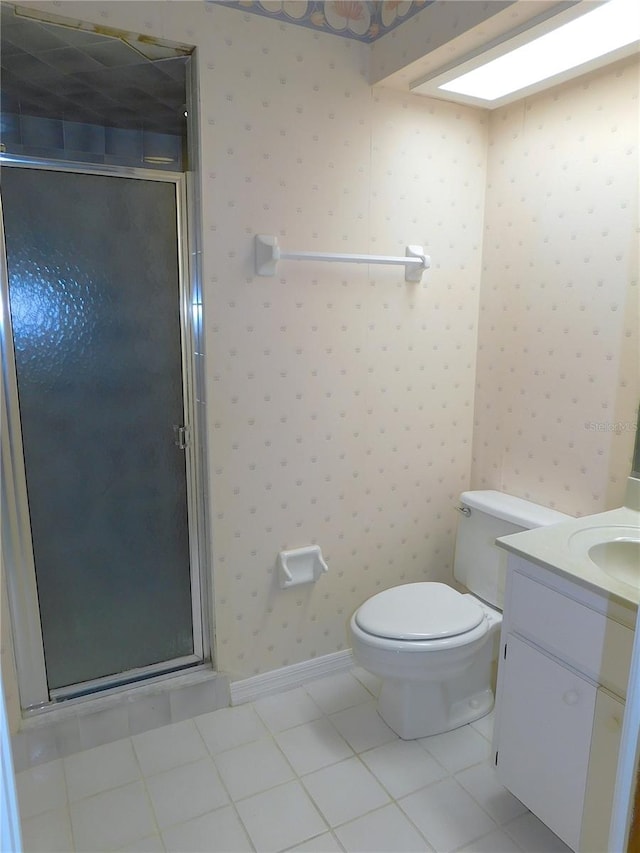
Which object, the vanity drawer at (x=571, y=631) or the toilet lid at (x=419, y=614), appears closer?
the vanity drawer at (x=571, y=631)

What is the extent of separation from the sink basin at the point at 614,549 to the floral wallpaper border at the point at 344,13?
5.29 feet

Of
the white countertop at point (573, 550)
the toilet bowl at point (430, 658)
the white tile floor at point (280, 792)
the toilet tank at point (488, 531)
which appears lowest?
the white tile floor at point (280, 792)

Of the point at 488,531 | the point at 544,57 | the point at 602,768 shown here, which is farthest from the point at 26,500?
the point at 544,57

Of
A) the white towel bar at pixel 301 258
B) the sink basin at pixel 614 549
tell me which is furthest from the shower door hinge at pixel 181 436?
the sink basin at pixel 614 549

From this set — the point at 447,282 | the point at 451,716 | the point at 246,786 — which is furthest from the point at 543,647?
the point at 447,282

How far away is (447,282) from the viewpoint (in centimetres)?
227

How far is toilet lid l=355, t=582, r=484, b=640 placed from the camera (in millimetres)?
1772

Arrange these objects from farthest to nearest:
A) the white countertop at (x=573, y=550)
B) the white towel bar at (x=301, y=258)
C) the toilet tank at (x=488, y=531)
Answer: the toilet tank at (x=488, y=531) → the white towel bar at (x=301, y=258) → the white countertop at (x=573, y=550)

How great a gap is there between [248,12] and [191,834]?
7.78 feet

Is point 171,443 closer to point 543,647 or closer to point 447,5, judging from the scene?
point 543,647

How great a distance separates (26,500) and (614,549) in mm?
1746

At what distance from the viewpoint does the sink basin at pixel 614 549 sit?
1517mm

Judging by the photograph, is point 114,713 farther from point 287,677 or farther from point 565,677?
point 565,677

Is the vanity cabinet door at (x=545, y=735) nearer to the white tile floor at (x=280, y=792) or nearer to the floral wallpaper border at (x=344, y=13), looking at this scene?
the white tile floor at (x=280, y=792)
